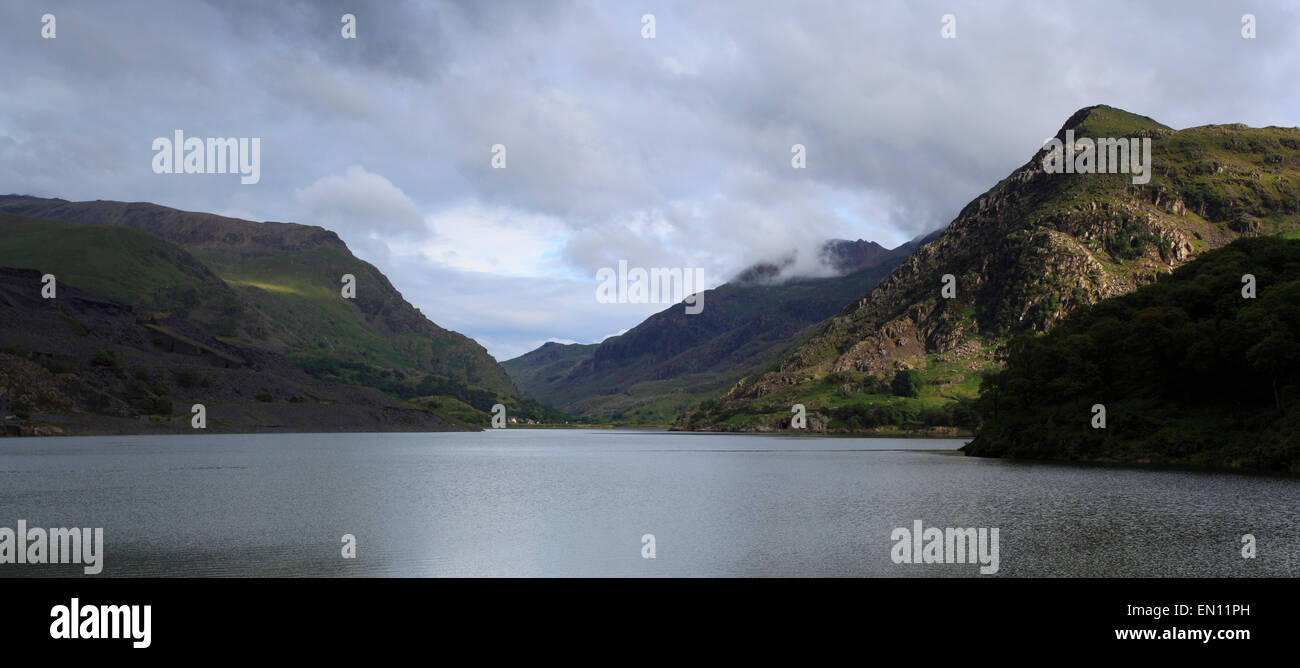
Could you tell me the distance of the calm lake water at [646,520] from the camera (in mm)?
34312

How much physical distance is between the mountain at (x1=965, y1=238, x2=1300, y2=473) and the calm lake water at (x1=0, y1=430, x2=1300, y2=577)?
57.8ft

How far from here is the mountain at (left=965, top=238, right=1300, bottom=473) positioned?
89625 millimetres

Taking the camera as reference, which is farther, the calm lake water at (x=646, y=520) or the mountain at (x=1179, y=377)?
the mountain at (x=1179, y=377)

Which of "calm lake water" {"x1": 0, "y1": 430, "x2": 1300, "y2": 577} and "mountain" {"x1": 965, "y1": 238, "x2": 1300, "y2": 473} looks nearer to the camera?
"calm lake water" {"x1": 0, "y1": 430, "x2": 1300, "y2": 577}

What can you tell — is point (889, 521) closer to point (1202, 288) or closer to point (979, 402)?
point (1202, 288)

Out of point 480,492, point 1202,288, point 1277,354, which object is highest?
point 1202,288

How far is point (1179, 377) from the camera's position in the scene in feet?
349

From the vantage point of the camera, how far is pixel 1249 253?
385 ft

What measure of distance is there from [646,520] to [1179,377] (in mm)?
91016

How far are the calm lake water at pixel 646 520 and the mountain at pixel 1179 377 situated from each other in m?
17.6

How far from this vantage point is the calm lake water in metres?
34.3

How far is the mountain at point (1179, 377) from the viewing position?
89.6 meters
